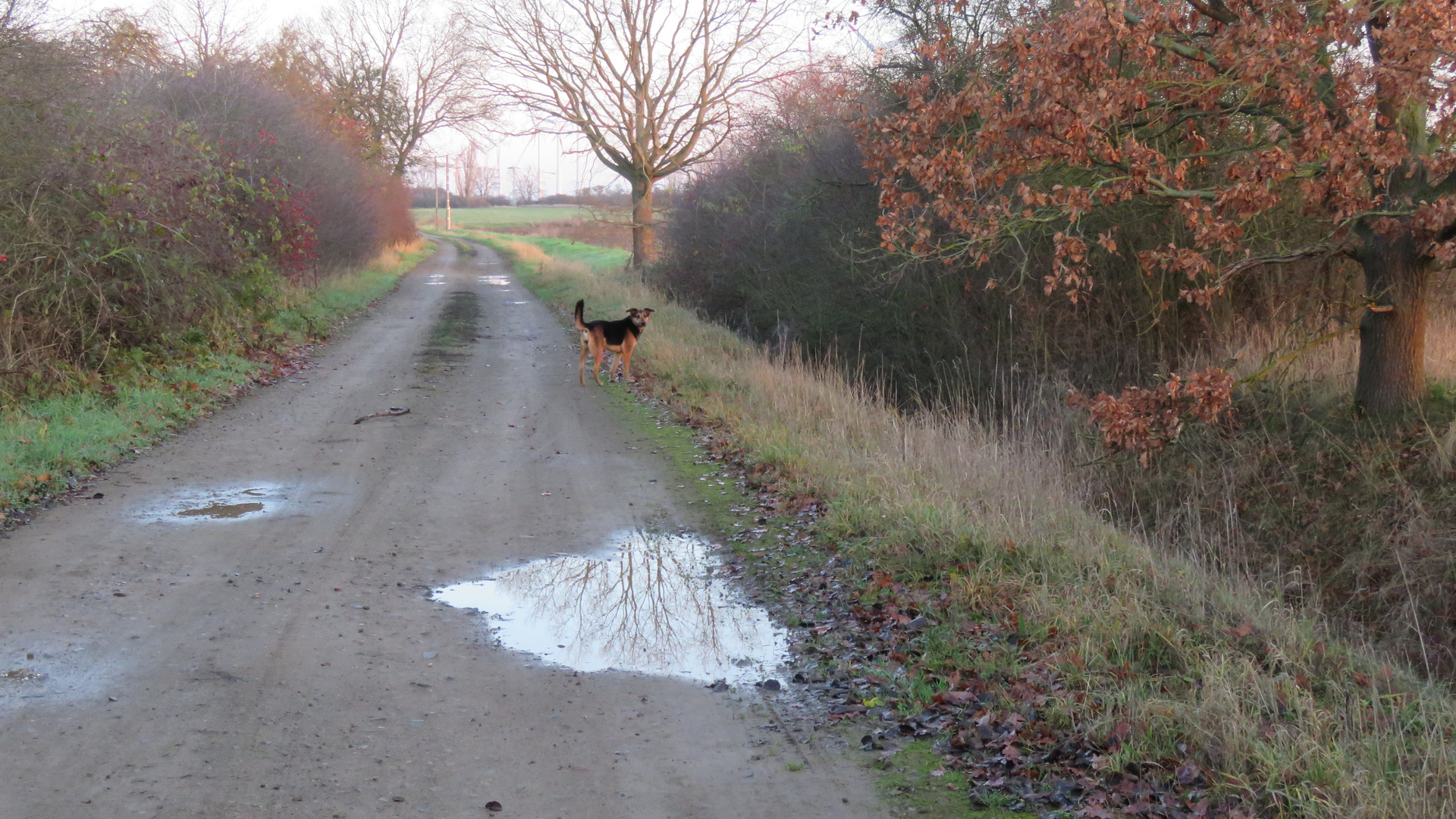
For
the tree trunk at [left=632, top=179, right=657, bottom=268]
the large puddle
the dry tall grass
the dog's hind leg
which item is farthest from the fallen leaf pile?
the tree trunk at [left=632, top=179, right=657, bottom=268]

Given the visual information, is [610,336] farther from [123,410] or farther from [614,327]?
[123,410]

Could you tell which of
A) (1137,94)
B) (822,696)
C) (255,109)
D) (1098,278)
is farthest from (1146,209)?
(255,109)

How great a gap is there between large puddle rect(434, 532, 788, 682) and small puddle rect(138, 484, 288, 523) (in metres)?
2.40

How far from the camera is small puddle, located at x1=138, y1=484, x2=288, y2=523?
25.5ft

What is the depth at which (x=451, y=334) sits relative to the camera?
68.2 ft

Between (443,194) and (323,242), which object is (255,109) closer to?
(323,242)

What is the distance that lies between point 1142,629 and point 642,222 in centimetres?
2785

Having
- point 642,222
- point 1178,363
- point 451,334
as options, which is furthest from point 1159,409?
point 642,222

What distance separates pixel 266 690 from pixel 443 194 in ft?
476

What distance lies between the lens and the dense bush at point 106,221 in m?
10.9

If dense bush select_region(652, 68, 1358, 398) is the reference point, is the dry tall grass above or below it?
below

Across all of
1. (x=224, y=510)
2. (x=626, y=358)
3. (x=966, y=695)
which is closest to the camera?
(x=966, y=695)

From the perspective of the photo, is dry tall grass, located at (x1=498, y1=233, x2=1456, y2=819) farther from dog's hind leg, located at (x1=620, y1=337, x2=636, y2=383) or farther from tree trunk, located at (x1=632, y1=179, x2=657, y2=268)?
tree trunk, located at (x1=632, y1=179, x2=657, y2=268)

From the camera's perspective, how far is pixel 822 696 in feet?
16.6
